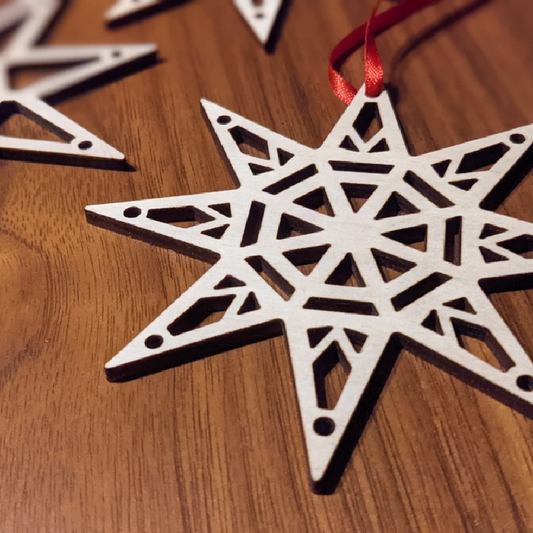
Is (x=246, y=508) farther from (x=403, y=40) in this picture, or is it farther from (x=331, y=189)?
(x=403, y=40)

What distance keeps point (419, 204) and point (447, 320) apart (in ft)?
0.37

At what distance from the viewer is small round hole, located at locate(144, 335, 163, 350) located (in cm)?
41

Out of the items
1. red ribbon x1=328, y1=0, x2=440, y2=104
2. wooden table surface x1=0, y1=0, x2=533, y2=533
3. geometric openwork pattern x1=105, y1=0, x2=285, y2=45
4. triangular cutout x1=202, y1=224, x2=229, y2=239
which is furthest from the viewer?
geometric openwork pattern x1=105, y1=0, x2=285, y2=45

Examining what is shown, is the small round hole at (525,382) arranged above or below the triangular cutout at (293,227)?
below

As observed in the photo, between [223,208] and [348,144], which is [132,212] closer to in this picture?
[223,208]


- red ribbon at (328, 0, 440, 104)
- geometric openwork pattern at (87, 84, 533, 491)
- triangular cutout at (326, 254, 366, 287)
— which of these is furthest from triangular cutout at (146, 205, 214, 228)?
red ribbon at (328, 0, 440, 104)

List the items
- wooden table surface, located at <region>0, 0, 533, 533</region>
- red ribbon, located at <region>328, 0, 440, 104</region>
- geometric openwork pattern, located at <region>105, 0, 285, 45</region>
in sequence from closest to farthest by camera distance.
Result: wooden table surface, located at <region>0, 0, 533, 533</region> < red ribbon, located at <region>328, 0, 440, 104</region> < geometric openwork pattern, located at <region>105, 0, 285, 45</region>

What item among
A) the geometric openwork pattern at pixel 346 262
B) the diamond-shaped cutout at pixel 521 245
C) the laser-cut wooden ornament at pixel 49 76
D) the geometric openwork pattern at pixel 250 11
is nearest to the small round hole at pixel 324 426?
the geometric openwork pattern at pixel 346 262

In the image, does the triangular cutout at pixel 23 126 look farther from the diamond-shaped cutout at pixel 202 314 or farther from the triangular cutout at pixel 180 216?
the diamond-shaped cutout at pixel 202 314

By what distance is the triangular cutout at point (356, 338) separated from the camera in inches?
16.0

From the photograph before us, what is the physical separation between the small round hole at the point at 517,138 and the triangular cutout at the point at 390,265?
0.18 metres

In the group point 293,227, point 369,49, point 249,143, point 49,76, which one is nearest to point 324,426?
point 293,227

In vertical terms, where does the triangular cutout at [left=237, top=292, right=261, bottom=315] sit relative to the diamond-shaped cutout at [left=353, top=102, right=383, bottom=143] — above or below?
below

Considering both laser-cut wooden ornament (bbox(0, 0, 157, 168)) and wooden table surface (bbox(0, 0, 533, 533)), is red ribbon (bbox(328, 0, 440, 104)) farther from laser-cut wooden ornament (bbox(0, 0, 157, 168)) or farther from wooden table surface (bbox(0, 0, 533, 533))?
laser-cut wooden ornament (bbox(0, 0, 157, 168))
